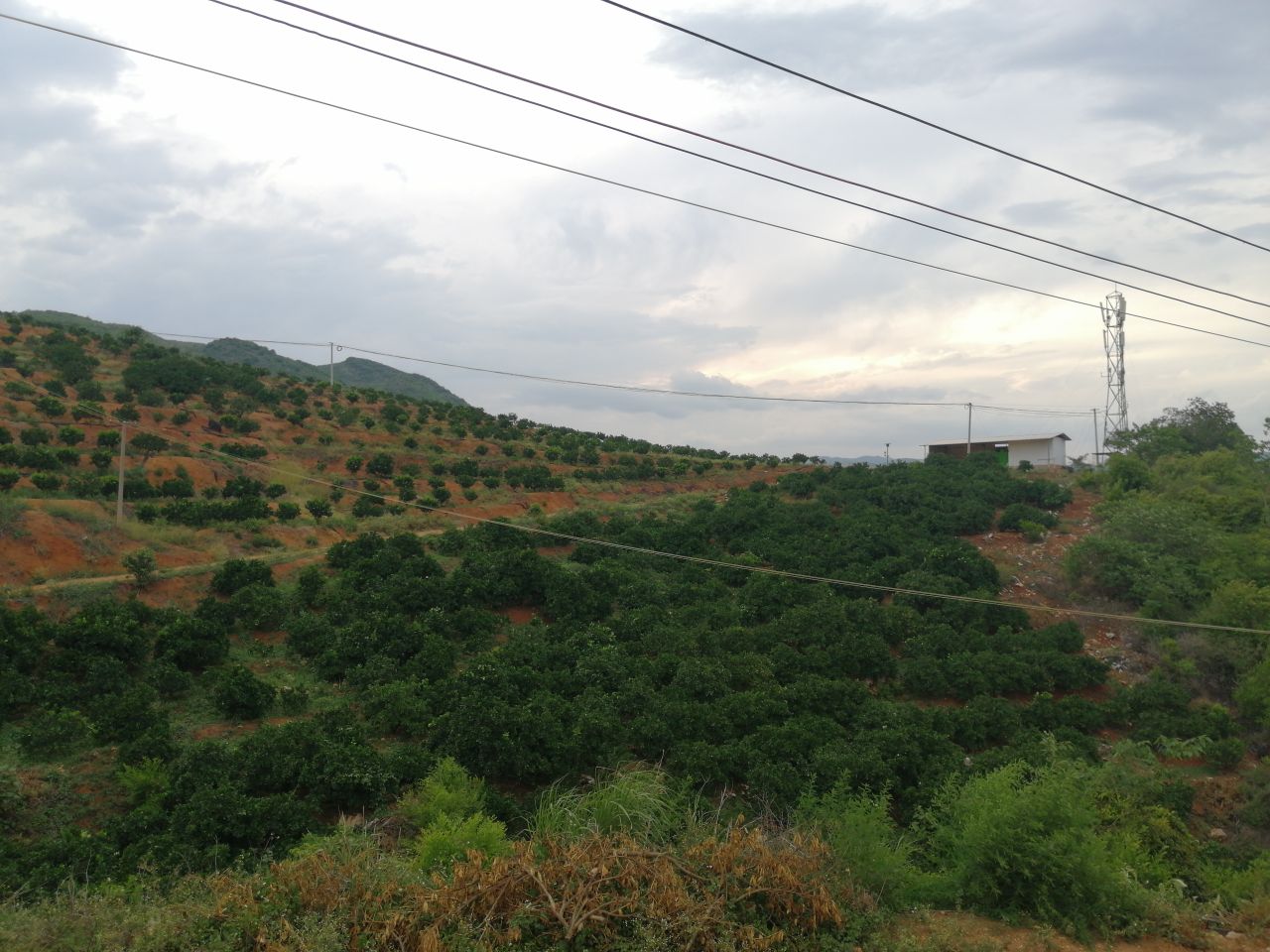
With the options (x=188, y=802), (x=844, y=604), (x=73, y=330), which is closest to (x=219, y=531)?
(x=188, y=802)

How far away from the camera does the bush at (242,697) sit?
508 inches

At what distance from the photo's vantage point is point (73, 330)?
40.7 meters

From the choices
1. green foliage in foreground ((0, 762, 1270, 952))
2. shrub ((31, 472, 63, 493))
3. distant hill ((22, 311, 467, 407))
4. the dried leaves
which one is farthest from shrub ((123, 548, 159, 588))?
distant hill ((22, 311, 467, 407))

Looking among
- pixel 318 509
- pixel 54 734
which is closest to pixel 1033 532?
pixel 318 509

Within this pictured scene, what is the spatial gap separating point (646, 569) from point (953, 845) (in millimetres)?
14093

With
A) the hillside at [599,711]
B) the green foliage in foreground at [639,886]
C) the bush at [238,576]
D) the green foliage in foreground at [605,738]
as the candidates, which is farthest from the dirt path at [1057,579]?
the bush at [238,576]

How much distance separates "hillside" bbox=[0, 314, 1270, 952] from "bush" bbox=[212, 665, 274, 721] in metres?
0.07

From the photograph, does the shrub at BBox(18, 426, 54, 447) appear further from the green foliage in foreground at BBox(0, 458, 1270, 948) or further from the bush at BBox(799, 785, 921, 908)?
the bush at BBox(799, 785, 921, 908)

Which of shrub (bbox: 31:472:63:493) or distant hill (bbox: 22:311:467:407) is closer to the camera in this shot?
shrub (bbox: 31:472:63:493)

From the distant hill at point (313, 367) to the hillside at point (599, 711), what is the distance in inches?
1968

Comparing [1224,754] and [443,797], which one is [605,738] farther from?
[1224,754]

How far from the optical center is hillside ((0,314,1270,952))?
645cm

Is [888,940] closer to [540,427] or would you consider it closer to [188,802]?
[188,802]

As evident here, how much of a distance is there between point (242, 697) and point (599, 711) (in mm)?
5443
